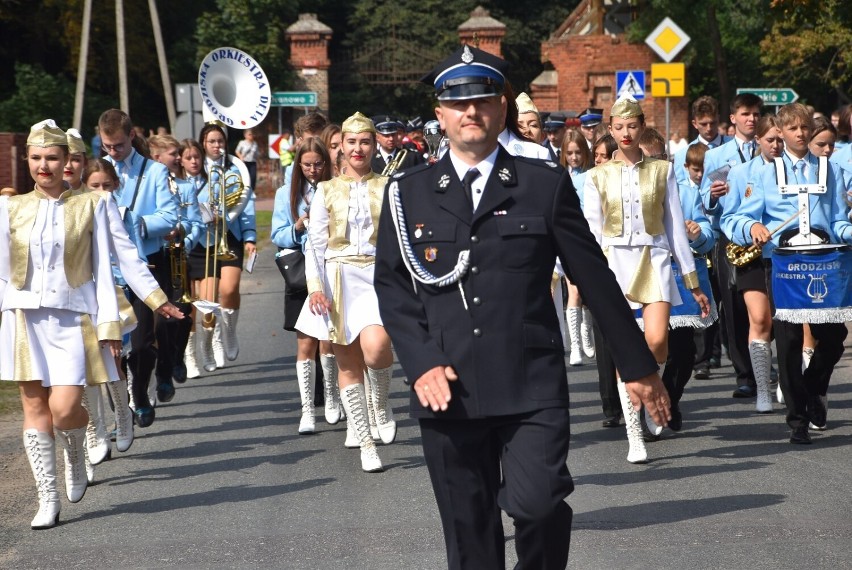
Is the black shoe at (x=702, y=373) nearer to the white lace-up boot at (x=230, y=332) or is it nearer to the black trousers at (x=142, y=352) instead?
the white lace-up boot at (x=230, y=332)

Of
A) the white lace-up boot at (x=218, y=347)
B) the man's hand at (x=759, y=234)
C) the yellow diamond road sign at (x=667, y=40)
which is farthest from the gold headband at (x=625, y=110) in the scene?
the yellow diamond road sign at (x=667, y=40)

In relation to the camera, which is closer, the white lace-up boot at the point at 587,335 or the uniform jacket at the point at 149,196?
the uniform jacket at the point at 149,196

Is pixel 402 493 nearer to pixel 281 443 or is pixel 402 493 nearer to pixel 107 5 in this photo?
pixel 281 443

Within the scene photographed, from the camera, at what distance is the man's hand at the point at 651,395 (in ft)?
16.7

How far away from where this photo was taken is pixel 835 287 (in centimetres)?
929

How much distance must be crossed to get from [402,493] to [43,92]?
39339mm

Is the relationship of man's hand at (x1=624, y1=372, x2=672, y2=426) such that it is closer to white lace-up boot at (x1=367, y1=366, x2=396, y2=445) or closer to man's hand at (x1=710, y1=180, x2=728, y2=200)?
white lace-up boot at (x1=367, y1=366, x2=396, y2=445)

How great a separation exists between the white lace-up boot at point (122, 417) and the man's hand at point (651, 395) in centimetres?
509

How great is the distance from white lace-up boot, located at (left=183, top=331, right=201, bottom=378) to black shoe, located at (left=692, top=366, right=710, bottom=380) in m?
4.19

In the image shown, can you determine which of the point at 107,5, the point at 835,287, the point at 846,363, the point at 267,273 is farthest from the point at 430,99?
the point at 835,287

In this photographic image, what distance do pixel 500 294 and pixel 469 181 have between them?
1.27ft

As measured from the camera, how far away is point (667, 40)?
20906 millimetres

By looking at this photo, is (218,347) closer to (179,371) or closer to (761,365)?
(179,371)

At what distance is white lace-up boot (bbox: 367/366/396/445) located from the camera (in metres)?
9.59
